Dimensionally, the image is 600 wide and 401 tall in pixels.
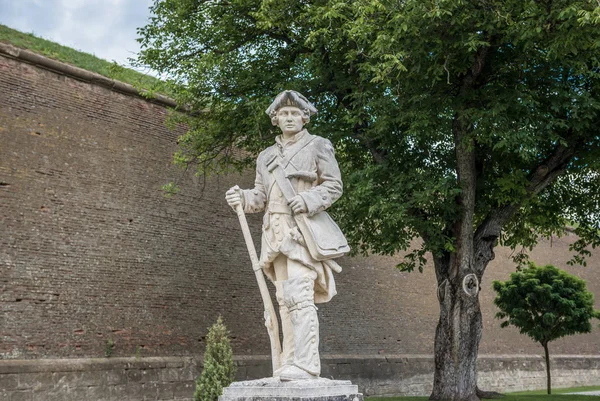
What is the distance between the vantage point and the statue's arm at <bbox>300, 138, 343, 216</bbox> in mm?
5723

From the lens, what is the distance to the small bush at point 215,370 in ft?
39.3

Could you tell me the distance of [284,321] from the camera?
19.0 ft

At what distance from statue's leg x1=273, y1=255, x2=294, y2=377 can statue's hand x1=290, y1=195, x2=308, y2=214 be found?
0.45 metres

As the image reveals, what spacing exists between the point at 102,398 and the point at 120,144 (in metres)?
4.99

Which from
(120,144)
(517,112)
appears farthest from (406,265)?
(120,144)

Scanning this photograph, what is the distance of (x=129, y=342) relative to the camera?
1418 centimetres

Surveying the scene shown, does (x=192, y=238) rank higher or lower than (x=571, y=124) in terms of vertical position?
lower

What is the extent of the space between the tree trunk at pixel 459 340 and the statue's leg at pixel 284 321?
26.1ft

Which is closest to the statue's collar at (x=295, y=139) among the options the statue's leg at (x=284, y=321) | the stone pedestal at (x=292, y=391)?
the statue's leg at (x=284, y=321)

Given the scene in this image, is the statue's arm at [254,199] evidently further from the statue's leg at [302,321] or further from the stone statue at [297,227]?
the statue's leg at [302,321]

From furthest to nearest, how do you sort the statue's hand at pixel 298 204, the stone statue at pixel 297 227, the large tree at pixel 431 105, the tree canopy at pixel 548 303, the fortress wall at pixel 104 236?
the tree canopy at pixel 548 303 → the fortress wall at pixel 104 236 → the large tree at pixel 431 105 → the statue's hand at pixel 298 204 → the stone statue at pixel 297 227

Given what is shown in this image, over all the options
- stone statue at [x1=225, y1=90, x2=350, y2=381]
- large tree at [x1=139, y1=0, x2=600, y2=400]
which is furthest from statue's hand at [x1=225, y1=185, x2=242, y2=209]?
large tree at [x1=139, y1=0, x2=600, y2=400]

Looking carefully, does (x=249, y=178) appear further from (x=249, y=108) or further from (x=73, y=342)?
(x=73, y=342)

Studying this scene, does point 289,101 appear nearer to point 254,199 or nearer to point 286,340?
point 254,199
